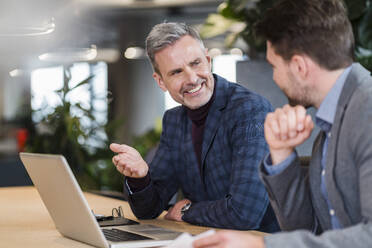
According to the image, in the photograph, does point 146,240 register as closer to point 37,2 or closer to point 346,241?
point 346,241

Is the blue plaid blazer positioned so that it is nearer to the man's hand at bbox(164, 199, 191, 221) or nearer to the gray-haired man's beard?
the man's hand at bbox(164, 199, 191, 221)

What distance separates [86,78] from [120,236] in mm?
3698

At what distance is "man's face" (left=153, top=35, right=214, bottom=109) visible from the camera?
95.7 inches

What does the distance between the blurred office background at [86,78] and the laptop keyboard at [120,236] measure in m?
1.79

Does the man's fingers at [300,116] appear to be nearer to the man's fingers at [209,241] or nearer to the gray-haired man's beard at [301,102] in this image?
the gray-haired man's beard at [301,102]

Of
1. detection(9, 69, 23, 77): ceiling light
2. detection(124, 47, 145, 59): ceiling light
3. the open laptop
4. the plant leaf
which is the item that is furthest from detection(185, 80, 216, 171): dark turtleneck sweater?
detection(124, 47, 145, 59): ceiling light

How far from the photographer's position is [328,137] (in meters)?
1.57

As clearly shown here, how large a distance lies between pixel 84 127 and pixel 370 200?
484 cm

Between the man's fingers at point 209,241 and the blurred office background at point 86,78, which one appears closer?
the man's fingers at point 209,241

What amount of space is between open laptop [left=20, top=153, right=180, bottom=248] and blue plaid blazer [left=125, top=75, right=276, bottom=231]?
28 cm

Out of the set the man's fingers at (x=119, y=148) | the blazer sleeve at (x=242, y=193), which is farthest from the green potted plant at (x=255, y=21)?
the man's fingers at (x=119, y=148)

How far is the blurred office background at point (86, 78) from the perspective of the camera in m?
4.24

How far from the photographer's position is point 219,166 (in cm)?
238

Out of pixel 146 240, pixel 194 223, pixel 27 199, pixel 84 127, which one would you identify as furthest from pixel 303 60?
pixel 84 127
